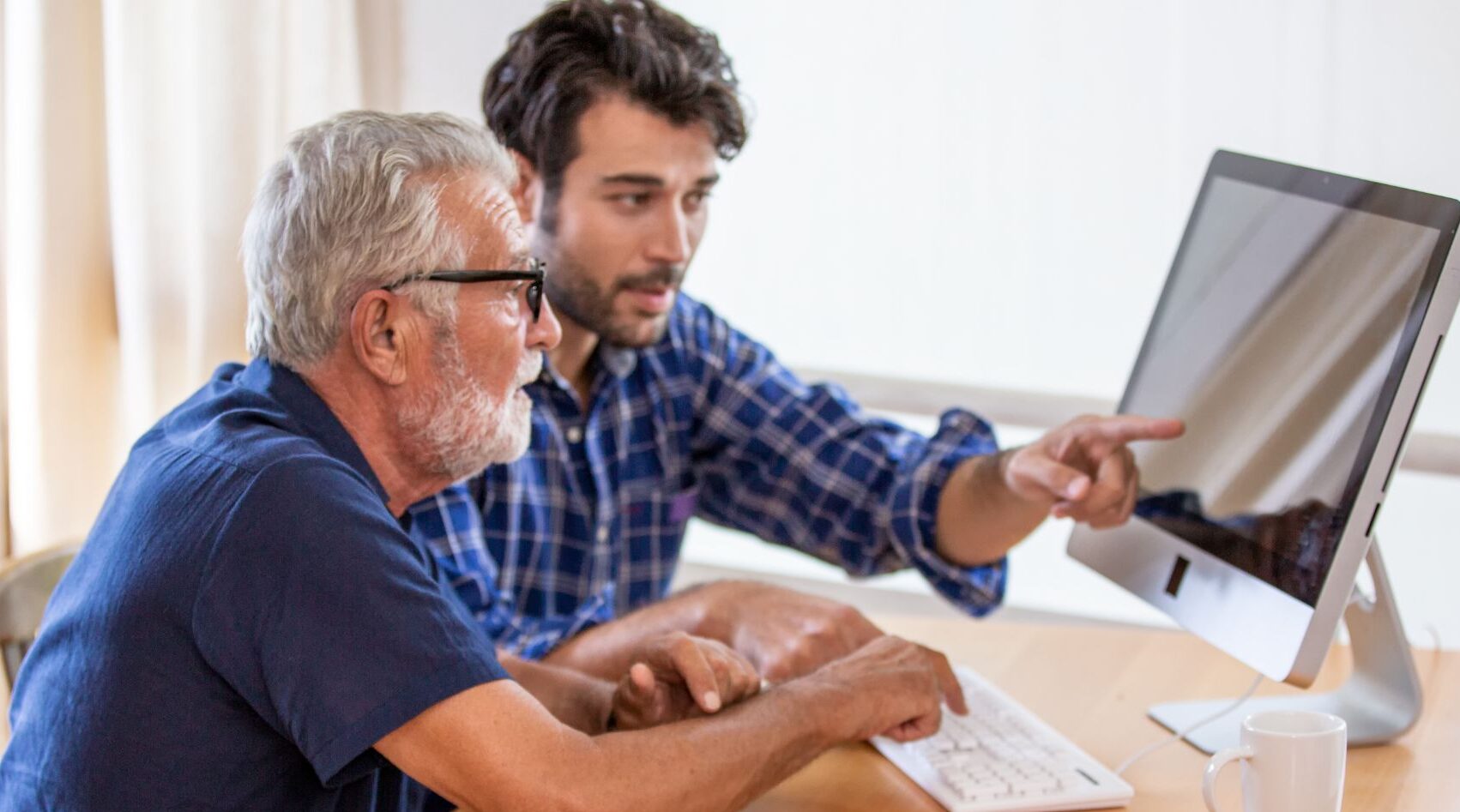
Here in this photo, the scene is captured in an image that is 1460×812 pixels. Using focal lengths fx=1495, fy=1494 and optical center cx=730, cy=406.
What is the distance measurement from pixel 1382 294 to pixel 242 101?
1.87 m

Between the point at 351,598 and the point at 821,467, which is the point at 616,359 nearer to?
the point at 821,467

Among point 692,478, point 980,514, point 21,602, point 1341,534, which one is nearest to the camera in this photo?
point 1341,534

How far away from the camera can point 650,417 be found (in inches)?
79.4

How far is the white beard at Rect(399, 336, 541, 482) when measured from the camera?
132 cm

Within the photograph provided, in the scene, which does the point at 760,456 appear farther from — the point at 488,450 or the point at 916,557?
the point at 488,450

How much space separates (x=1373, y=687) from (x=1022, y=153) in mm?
1322

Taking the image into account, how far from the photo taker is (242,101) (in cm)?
249

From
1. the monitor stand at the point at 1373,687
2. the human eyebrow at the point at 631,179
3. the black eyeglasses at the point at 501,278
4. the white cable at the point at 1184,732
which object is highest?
the human eyebrow at the point at 631,179

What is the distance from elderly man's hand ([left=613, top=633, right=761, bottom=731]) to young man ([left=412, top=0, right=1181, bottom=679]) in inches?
12.5

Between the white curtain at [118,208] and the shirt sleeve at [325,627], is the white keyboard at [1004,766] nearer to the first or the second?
the shirt sleeve at [325,627]

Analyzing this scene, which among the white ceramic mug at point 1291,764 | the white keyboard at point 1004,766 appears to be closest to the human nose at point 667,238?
the white keyboard at point 1004,766

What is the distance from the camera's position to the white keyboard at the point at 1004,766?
1282 millimetres

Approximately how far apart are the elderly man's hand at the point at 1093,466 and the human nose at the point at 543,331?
579 millimetres

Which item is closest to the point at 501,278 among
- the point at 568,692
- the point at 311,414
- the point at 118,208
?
the point at 311,414
